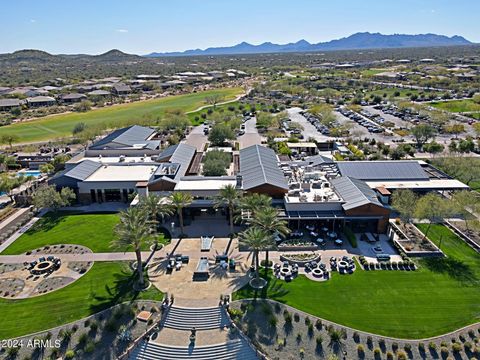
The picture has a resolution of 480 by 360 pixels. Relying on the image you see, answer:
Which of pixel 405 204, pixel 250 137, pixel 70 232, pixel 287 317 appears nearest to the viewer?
pixel 287 317

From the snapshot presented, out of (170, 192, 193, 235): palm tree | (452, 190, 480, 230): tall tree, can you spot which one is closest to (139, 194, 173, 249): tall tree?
(170, 192, 193, 235): palm tree

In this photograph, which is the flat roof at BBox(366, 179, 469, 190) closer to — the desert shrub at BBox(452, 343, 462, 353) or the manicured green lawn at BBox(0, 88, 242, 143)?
the desert shrub at BBox(452, 343, 462, 353)

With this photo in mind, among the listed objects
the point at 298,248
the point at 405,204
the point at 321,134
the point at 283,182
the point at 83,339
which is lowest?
the point at 83,339

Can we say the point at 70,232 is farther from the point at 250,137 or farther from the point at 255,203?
the point at 250,137

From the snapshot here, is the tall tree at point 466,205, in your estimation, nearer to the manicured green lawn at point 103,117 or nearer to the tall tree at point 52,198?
the tall tree at point 52,198

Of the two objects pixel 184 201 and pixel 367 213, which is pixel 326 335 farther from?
pixel 184 201

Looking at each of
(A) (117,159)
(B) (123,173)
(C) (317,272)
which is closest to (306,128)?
(A) (117,159)

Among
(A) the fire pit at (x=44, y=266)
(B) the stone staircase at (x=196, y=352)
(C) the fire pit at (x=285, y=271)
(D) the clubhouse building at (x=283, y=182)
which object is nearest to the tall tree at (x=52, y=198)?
(D) the clubhouse building at (x=283, y=182)
